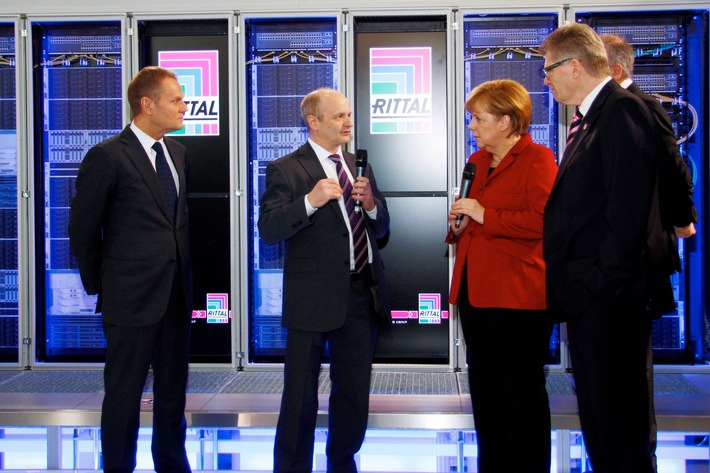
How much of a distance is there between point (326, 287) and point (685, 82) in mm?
3121

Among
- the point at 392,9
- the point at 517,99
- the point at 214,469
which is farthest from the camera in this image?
the point at 392,9

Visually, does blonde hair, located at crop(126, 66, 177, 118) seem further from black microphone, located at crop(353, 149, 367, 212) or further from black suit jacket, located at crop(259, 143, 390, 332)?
black microphone, located at crop(353, 149, 367, 212)

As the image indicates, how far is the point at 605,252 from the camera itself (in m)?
2.04

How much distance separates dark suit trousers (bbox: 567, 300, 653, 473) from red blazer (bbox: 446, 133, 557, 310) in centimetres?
36

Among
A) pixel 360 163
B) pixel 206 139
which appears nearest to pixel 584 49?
pixel 360 163

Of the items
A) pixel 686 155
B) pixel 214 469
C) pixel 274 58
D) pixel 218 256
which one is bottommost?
pixel 214 469

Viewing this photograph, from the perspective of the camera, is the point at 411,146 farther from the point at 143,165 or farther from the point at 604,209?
the point at 604,209

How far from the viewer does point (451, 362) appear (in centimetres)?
457

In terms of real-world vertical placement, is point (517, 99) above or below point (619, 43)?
below

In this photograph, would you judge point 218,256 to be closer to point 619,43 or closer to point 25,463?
point 25,463

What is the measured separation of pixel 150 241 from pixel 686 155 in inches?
138

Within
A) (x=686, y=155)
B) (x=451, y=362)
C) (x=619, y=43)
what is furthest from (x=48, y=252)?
(x=686, y=155)

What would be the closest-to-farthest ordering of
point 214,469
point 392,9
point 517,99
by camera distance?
point 517,99 → point 214,469 → point 392,9

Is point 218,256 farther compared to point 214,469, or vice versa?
point 218,256
